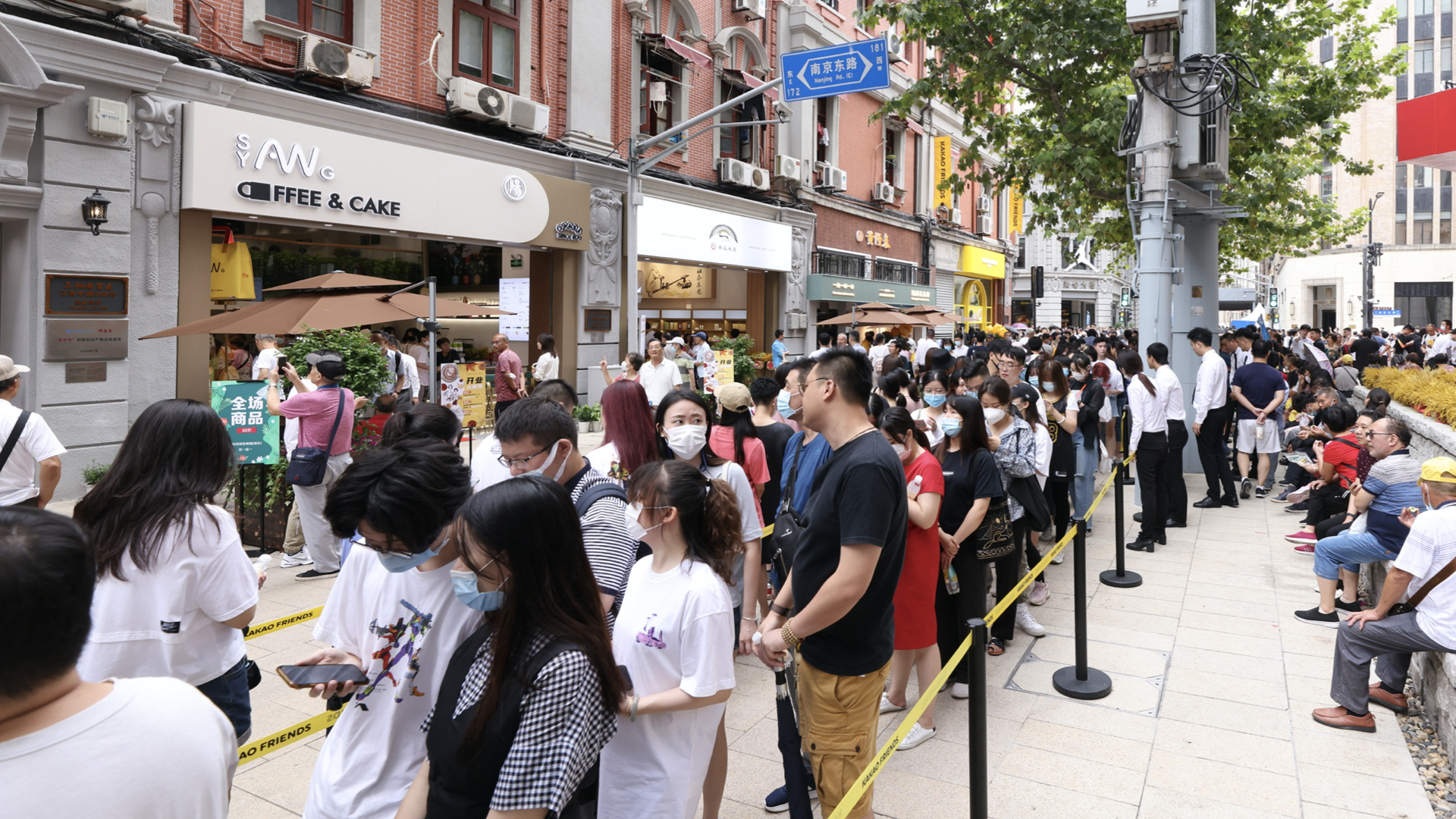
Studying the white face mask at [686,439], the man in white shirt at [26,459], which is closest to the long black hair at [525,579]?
the white face mask at [686,439]

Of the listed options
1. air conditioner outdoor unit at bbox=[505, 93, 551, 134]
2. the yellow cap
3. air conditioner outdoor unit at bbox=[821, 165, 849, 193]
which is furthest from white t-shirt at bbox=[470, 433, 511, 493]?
air conditioner outdoor unit at bbox=[821, 165, 849, 193]

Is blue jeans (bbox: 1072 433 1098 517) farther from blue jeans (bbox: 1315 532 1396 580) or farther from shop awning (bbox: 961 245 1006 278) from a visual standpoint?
shop awning (bbox: 961 245 1006 278)

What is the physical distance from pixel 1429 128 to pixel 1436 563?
7805mm

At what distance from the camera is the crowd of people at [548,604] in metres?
1.52

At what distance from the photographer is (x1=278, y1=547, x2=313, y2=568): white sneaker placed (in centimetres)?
823

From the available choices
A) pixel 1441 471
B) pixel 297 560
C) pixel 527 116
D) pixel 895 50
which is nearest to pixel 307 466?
pixel 297 560

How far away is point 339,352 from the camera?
9.00 m

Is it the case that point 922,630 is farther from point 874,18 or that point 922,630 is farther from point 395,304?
point 874,18

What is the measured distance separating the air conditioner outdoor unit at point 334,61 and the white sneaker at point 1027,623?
39.8ft

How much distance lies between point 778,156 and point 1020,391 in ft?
61.7

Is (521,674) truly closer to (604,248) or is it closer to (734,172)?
(604,248)

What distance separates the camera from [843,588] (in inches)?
124

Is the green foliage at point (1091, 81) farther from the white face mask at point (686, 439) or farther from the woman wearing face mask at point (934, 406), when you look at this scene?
the white face mask at point (686, 439)

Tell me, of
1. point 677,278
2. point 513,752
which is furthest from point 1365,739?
point 677,278
